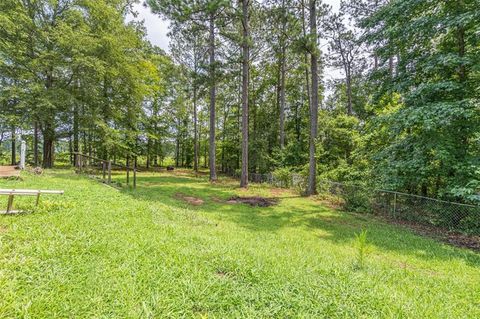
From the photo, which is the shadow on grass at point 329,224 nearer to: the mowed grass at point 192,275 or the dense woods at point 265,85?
the mowed grass at point 192,275

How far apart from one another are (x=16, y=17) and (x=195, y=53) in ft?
43.1

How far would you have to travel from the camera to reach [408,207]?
25.5 feet

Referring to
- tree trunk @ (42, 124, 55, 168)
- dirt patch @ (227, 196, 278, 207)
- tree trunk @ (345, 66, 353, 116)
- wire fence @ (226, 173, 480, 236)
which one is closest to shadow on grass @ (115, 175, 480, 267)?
dirt patch @ (227, 196, 278, 207)

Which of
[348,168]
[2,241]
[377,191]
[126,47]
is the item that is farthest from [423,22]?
[126,47]

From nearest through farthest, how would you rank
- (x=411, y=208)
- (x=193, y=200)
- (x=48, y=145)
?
(x=411, y=208) < (x=193, y=200) < (x=48, y=145)

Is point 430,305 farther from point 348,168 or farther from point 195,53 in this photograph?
point 195,53

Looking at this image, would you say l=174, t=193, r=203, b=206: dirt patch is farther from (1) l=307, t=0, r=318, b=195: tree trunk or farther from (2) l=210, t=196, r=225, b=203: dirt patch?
(1) l=307, t=0, r=318, b=195: tree trunk

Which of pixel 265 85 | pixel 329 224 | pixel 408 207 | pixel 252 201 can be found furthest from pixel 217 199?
pixel 265 85

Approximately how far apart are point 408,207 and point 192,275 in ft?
26.2

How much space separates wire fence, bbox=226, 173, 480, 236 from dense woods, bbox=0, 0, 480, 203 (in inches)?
17.1

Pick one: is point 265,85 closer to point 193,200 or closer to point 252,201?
point 252,201

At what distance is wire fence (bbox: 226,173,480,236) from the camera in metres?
6.43

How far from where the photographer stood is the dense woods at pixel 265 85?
6.89m

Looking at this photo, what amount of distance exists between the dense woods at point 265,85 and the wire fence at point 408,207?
17.1 inches
